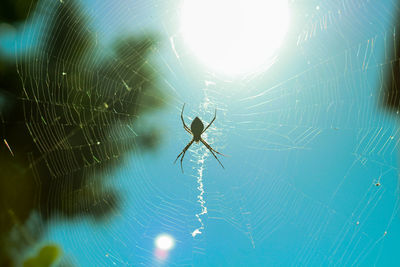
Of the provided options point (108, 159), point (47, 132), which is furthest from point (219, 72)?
point (47, 132)

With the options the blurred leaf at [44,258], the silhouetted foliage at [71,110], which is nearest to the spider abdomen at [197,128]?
the silhouetted foliage at [71,110]

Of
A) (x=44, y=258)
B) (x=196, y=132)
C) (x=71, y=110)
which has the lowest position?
(x=44, y=258)

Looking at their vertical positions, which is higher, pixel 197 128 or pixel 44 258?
pixel 197 128

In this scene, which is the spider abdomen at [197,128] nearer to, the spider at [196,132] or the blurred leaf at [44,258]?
the spider at [196,132]

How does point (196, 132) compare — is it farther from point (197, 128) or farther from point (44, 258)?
point (44, 258)

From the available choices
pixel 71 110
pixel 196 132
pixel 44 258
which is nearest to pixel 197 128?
pixel 196 132

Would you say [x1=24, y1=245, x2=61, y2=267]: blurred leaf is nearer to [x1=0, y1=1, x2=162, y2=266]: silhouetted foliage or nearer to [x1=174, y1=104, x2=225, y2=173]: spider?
[x1=0, y1=1, x2=162, y2=266]: silhouetted foliage
